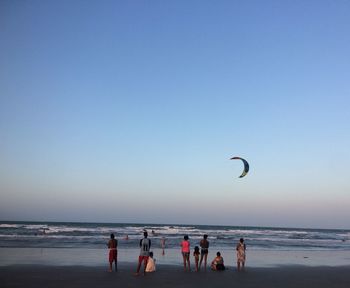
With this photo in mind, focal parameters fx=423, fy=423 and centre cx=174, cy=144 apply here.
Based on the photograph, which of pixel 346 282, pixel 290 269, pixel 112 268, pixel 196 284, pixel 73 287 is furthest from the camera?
pixel 290 269

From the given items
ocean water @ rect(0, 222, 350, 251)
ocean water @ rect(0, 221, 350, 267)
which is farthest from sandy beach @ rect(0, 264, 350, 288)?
ocean water @ rect(0, 222, 350, 251)

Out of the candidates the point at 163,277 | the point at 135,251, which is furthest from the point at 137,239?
the point at 163,277

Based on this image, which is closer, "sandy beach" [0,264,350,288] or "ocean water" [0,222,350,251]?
"sandy beach" [0,264,350,288]

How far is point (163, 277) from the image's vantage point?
1326 centimetres

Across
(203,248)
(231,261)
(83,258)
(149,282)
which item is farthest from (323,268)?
(83,258)

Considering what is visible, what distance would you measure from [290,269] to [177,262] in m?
4.59

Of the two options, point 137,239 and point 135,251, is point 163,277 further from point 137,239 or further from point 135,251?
point 137,239

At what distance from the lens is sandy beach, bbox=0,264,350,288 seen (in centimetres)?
1188

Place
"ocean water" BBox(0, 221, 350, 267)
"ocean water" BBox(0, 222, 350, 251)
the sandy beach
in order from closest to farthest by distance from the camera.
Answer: the sandy beach
"ocean water" BBox(0, 221, 350, 267)
"ocean water" BBox(0, 222, 350, 251)

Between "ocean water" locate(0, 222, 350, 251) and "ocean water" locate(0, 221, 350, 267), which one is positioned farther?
"ocean water" locate(0, 222, 350, 251)

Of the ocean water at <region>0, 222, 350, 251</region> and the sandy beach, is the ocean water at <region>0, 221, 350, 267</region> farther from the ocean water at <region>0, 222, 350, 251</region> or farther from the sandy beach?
the sandy beach

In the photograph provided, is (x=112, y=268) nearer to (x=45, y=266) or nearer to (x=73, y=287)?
(x=45, y=266)

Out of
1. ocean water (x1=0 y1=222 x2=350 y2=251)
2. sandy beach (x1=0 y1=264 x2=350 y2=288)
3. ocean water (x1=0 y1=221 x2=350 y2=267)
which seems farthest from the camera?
ocean water (x1=0 y1=222 x2=350 y2=251)

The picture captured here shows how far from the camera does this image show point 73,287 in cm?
1106
